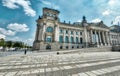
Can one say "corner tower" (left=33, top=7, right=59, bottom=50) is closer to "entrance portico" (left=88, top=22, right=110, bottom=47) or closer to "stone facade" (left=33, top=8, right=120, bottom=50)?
"stone facade" (left=33, top=8, right=120, bottom=50)

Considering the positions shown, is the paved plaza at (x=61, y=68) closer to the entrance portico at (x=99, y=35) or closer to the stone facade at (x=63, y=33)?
the stone facade at (x=63, y=33)

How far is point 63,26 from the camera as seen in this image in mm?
43125

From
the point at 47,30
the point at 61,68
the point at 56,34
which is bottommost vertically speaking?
the point at 61,68

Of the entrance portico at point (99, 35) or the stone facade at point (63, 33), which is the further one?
the entrance portico at point (99, 35)

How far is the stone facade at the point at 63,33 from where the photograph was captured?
3697cm

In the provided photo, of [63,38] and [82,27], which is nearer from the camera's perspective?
[63,38]

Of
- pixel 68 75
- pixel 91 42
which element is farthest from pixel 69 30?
pixel 68 75

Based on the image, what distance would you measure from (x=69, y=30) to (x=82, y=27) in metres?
9.34

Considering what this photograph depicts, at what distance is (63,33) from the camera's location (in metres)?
42.9

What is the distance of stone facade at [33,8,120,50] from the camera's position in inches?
1455

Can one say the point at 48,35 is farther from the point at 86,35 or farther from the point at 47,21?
the point at 86,35

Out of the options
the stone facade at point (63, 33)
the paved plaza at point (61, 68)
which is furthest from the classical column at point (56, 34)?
the paved plaza at point (61, 68)

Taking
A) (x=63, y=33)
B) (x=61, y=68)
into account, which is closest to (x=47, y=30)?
(x=63, y=33)

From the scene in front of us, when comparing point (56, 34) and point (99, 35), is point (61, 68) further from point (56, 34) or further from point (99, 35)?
point (99, 35)
